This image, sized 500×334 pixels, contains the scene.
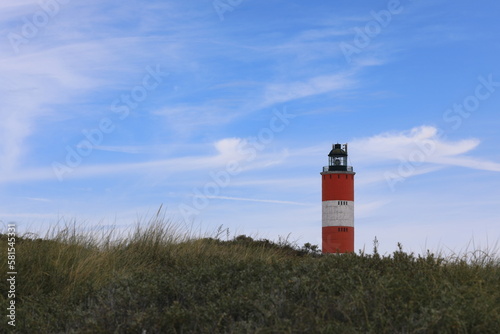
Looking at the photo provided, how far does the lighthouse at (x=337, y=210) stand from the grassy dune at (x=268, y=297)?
22.0 metres

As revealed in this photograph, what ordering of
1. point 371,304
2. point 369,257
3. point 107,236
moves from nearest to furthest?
point 371,304 < point 369,257 < point 107,236

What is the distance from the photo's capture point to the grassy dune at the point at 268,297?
17.1 ft

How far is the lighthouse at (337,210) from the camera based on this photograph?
30.9 meters

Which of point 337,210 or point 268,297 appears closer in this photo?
point 268,297

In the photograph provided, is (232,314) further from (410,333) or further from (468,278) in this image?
(468,278)

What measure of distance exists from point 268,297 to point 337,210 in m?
25.6

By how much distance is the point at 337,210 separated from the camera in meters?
30.9

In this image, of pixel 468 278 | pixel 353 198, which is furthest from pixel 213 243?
pixel 353 198

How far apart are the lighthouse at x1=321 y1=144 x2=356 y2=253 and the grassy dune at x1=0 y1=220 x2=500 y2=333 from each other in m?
22.0

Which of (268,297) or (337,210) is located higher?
(337,210)

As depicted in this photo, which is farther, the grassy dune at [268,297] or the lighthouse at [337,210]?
the lighthouse at [337,210]

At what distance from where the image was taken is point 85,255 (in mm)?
10125

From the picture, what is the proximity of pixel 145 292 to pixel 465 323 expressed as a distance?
377 cm

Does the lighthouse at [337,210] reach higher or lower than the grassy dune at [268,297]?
higher
